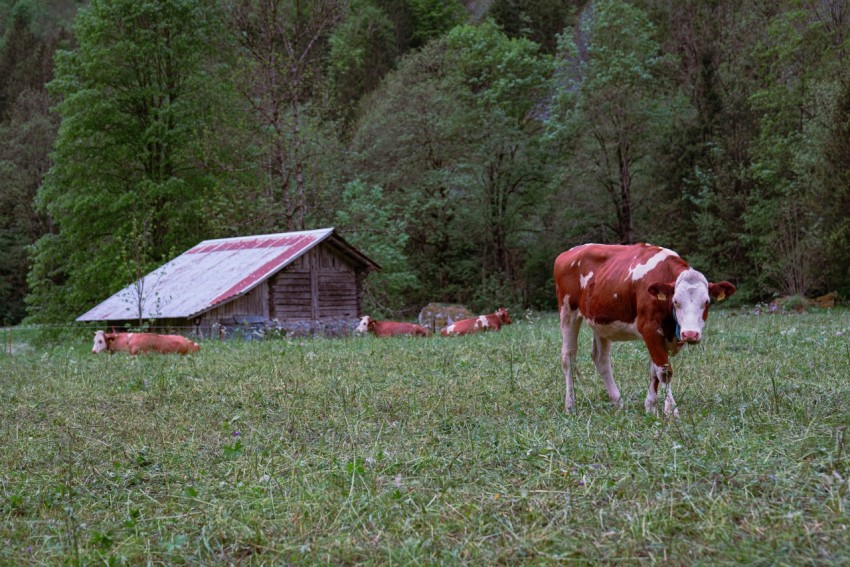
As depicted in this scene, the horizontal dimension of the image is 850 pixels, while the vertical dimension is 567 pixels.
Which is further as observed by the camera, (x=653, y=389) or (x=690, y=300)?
(x=653, y=389)

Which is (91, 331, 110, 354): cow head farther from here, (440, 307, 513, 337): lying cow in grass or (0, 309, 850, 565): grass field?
(440, 307, 513, 337): lying cow in grass

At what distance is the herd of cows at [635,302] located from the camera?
7410 millimetres

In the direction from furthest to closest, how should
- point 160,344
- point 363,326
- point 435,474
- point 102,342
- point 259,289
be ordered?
point 259,289 < point 363,326 < point 102,342 < point 160,344 < point 435,474

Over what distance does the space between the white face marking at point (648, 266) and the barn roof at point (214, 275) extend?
1834cm

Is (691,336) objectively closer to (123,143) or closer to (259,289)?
(259,289)

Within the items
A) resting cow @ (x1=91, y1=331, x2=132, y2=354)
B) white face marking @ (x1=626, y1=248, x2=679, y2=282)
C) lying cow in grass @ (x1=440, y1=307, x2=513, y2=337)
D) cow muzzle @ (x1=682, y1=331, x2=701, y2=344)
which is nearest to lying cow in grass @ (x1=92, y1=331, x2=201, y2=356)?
resting cow @ (x1=91, y1=331, x2=132, y2=354)

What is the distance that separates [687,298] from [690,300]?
0.10ft

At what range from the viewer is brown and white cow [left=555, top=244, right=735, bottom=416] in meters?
7.41

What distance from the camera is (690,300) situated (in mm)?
7387

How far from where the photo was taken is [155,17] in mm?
39625

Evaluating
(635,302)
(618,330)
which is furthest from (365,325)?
(635,302)

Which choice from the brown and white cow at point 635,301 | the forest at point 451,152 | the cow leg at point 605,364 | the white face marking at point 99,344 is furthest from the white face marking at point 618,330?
the forest at point 451,152

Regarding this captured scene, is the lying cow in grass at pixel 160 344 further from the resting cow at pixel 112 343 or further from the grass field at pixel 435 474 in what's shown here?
the grass field at pixel 435 474

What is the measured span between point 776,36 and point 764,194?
8.15 m
